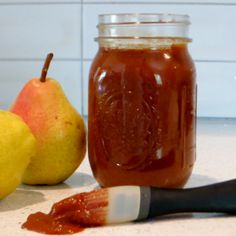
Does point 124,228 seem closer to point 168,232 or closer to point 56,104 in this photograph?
point 168,232

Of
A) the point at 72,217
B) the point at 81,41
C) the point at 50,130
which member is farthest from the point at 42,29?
the point at 72,217

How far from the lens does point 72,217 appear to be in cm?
55

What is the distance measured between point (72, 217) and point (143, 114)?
5.7 inches

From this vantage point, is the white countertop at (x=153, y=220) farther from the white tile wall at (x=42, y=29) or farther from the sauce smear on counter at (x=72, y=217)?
the white tile wall at (x=42, y=29)

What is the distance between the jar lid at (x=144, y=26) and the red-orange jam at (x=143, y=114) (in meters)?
0.02

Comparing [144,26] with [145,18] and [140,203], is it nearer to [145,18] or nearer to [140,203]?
[145,18]

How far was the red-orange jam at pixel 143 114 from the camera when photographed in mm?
621

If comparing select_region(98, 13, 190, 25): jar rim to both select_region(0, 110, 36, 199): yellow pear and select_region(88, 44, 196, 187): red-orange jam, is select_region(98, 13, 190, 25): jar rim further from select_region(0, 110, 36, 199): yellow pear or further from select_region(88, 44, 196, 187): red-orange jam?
select_region(0, 110, 36, 199): yellow pear

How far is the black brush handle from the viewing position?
1.84 ft

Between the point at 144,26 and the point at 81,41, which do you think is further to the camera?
the point at 81,41

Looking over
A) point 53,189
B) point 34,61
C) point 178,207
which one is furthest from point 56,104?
point 34,61

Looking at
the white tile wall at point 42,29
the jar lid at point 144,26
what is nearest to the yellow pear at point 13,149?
the jar lid at point 144,26

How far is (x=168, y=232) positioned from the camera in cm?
54

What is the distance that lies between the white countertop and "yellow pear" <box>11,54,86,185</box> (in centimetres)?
2
